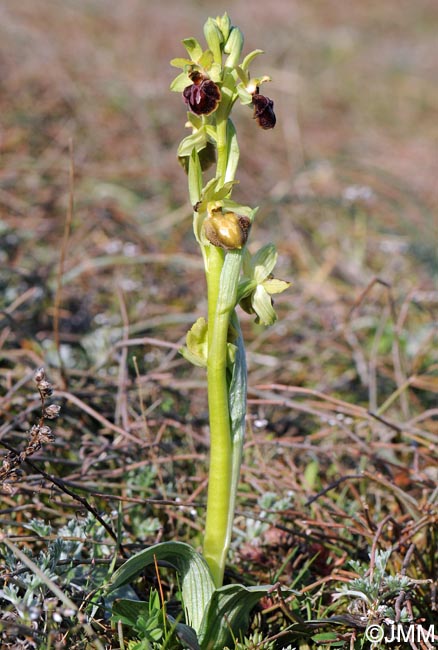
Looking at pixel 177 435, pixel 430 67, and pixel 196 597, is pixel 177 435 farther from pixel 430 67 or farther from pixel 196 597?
pixel 430 67

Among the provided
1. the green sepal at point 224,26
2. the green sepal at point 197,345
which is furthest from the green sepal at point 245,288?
the green sepal at point 224,26

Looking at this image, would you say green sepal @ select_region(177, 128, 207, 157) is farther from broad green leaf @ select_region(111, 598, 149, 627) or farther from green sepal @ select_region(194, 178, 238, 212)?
broad green leaf @ select_region(111, 598, 149, 627)

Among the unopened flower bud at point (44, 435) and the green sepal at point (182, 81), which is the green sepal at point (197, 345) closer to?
the unopened flower bud at point (44, 435)

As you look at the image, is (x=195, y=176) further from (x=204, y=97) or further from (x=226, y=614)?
(x=226, y=614)

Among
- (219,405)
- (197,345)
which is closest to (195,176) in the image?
(197,345)

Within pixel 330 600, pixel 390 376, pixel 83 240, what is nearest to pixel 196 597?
pixel 330 600

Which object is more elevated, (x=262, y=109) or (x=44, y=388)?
(x=262, y=109)

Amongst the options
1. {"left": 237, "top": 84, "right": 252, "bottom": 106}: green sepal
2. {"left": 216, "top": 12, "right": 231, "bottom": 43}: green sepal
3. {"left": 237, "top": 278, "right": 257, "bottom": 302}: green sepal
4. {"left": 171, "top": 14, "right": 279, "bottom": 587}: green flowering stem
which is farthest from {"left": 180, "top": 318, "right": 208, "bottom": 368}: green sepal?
{"left": 216, "top": 12, "right": 231, "bottom": 43}: green sepal
